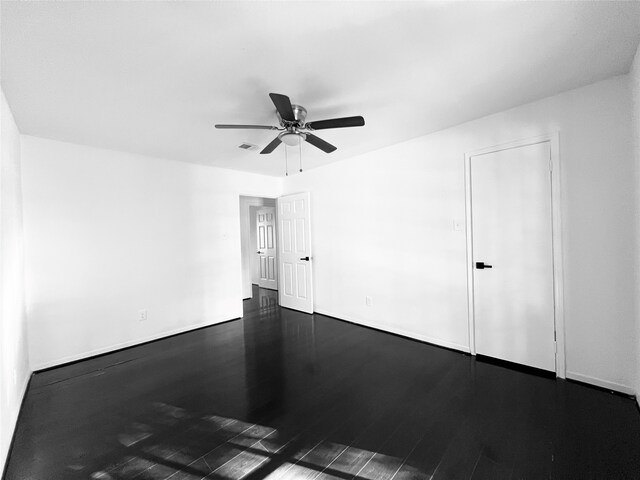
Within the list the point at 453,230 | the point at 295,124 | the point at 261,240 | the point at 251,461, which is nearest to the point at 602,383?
the point at 453,230

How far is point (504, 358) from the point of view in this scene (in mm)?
2689

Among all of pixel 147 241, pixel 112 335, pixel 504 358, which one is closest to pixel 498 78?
pixel 504 358

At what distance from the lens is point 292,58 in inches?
67.8

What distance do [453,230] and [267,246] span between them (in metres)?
4.93

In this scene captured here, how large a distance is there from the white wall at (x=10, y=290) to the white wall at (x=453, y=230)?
133 inches

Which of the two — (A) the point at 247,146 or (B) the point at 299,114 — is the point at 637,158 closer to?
(B) the point at 299,114

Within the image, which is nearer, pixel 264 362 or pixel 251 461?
pixel 251 461

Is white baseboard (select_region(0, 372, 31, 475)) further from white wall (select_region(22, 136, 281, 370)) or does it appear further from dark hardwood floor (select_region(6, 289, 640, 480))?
white wall (select_region(22, 136, 281, 370))

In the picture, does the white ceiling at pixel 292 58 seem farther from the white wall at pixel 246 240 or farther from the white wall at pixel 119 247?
the white wall at pixel 246 240

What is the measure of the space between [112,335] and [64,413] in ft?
4.23

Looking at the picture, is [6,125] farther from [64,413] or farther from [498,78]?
[498,78]

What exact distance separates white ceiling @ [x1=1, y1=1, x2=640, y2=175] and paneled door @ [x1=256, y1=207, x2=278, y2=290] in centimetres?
422

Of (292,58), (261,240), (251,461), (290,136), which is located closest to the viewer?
(251,461)

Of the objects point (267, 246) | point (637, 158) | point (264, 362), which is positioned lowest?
point (264, 362)
